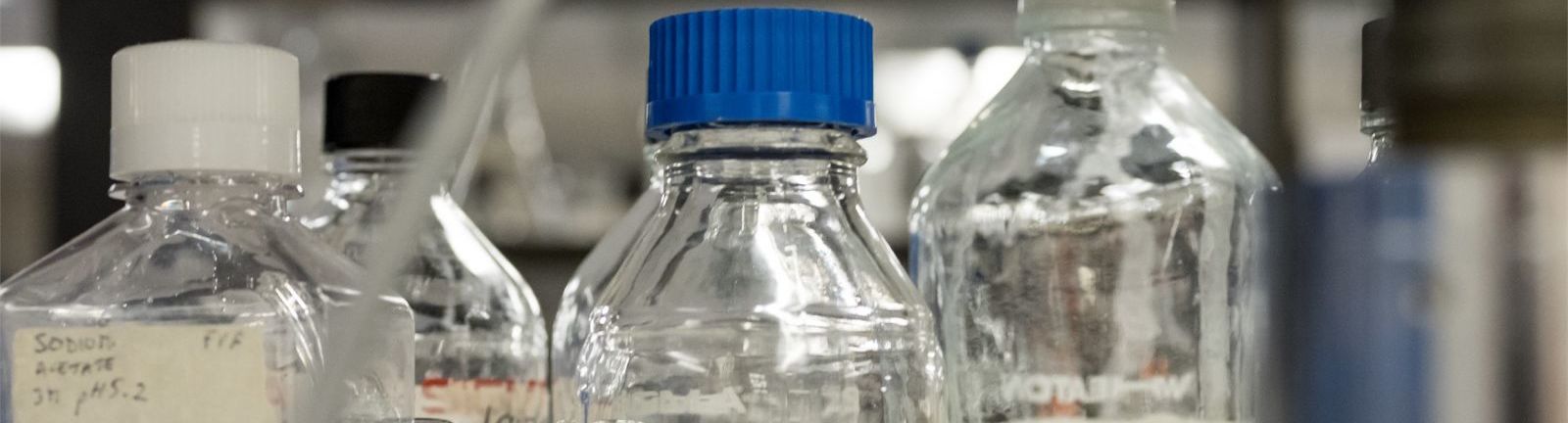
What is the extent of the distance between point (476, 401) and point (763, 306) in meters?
0.13

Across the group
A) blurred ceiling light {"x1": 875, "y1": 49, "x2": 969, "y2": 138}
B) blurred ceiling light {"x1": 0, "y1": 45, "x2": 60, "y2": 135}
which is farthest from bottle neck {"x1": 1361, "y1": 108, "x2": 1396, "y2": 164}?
blurred ceiling light {"x1": 0, "y1": 45, "x2": 60, "y2": 135}

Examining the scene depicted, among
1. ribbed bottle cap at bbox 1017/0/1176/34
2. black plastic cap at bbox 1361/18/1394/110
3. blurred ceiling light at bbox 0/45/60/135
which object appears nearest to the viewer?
black plastic cap at bbox 1361/18/1394/110

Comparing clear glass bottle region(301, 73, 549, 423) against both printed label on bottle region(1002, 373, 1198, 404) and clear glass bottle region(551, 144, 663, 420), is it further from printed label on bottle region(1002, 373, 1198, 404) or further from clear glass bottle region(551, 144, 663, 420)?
printed label on bottle region(1002, 373, 1198, 404)

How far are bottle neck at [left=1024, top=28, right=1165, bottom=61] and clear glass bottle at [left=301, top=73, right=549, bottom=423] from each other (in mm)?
206

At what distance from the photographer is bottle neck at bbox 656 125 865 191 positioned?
15.1 inches

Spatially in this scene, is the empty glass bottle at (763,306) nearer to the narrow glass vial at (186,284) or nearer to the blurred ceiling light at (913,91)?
the narrow glass vial at (186,284)

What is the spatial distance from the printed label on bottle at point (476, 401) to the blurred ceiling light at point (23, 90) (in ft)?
3.76

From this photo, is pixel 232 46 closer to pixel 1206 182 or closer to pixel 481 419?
pixel 481 419

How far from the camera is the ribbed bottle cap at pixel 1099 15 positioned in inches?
17.8

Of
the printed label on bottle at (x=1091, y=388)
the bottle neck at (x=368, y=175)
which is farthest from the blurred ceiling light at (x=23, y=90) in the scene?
the printed label on bottle at (x=1091, y=388)

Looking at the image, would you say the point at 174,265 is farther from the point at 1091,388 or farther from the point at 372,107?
the point at 1091,388

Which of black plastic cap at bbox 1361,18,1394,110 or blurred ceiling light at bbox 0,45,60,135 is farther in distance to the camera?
blurred ceiling light at bbox 0,45,60,135

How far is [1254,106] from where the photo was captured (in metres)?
1.55

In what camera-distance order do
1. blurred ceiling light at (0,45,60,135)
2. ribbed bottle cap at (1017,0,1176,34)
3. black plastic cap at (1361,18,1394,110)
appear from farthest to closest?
blurred ceiling light at (0,45,60,135), ribbed bottle cap at (1017,0,1176,34), black plastic cap at (1361,18,1394,110)
